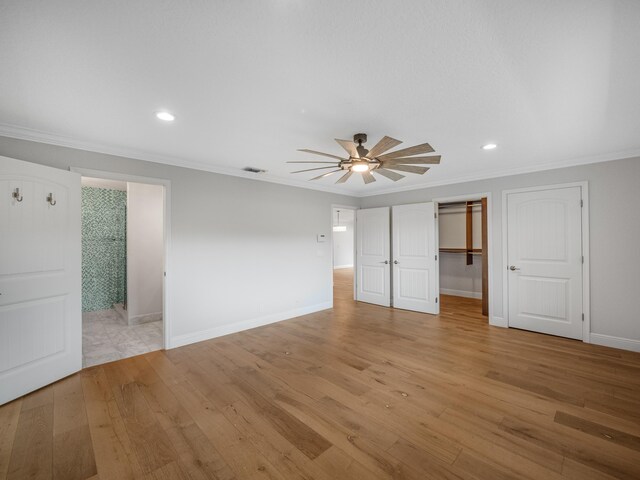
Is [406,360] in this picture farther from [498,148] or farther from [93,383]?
[93,383]

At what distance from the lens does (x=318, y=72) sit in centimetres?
→ 181

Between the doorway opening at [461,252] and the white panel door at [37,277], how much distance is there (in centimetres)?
634

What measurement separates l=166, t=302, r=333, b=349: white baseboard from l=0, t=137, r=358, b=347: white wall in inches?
0.5

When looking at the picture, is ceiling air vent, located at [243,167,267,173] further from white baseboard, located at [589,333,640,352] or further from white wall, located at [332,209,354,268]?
white wall, located at [332,209,354,268]

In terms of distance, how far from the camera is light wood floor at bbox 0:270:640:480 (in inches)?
67.5

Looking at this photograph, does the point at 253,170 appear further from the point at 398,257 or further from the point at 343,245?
the point at 343,245

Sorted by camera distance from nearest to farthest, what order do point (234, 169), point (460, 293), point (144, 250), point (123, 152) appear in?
point (123, 152), point (234, 169), point (144, 250), point (460, 293)

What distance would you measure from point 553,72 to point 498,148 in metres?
1.65

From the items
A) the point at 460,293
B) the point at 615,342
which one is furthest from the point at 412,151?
the point at 460,293

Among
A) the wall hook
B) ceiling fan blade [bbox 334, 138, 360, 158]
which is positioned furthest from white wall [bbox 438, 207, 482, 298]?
the wall hook

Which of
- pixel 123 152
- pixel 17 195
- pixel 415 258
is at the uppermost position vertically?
pixel 123 152

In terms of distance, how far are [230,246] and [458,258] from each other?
18.4 ft

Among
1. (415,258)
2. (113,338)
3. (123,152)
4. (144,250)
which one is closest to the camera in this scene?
(123,152)

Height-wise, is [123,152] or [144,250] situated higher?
[123,152]
